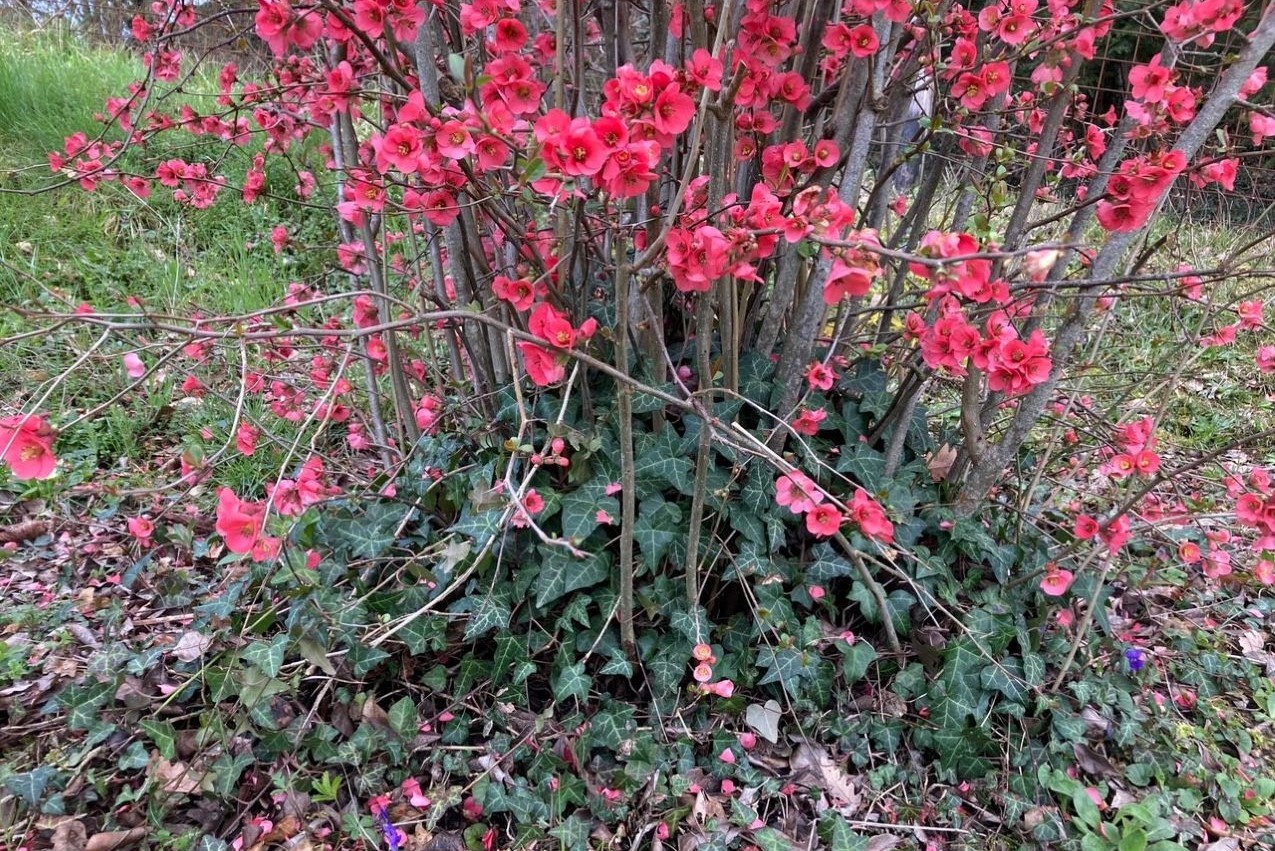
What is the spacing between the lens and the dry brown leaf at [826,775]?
1604 mm

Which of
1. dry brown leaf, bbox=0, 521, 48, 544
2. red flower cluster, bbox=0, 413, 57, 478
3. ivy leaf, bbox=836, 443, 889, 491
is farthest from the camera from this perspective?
dry brown leaf, bbox=0, 521, 48, 544

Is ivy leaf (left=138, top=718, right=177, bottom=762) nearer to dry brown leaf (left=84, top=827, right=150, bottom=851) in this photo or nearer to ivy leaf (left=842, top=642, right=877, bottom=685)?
dry brown leaf (left=84, top=827, right=150, bottom=851)

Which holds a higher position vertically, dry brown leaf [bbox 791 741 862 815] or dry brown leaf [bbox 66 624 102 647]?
dry brown leaf [bbox 66 624 102 647]

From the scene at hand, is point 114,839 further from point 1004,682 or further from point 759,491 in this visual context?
point 1004,682

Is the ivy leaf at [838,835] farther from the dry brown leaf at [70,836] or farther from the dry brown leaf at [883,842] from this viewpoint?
the dry brown leaf at [70,836]

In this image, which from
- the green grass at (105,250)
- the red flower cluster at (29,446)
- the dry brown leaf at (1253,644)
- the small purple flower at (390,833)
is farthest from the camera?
the green grass at (105,250)

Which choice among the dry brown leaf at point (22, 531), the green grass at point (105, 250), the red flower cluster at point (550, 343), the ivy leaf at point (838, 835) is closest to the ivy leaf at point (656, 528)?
the red flower cluster at point (550, 343)

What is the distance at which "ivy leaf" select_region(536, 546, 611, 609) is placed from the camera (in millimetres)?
1610

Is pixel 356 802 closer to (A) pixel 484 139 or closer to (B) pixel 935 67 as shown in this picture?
(A) pixel 484 139

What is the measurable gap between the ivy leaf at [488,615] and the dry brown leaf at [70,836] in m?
0.76

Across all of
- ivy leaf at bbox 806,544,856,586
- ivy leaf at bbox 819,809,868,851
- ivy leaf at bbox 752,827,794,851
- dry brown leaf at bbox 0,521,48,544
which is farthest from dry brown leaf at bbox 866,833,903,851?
dry brown leaf at bbox 0,521,48,544

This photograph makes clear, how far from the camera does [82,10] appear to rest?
5.43 metres

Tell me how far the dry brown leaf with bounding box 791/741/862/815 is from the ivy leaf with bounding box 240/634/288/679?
1102 millimetres

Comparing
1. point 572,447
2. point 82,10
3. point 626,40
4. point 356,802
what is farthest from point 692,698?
point 82,10
